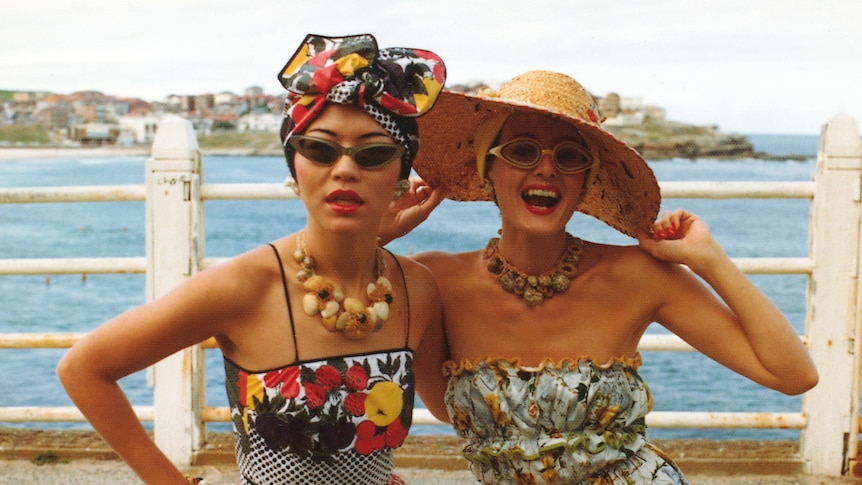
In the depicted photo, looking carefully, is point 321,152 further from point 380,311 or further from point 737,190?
point 737,190

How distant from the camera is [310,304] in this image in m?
2.11

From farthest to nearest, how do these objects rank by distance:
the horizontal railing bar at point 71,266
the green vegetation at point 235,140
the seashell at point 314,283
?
the green vegetation at point 235,140 → the horizontal railing bar at point 71,266 → the seashell at point 314,283

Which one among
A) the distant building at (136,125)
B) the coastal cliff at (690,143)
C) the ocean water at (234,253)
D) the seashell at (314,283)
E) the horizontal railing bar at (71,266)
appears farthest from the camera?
the coastal cliff at (690,143)

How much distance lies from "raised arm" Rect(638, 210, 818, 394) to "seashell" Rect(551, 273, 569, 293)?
218 millimetres

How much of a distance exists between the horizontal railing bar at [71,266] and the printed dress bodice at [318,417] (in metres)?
2.09

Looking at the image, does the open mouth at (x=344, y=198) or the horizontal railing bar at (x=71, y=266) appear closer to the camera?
the open mouth at (x=344, y=198)

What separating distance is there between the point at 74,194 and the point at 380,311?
2440 mm

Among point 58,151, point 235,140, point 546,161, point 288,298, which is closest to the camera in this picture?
point 288,298

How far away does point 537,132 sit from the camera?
2.33 metres

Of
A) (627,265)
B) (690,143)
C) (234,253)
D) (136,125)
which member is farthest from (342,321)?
(690,143)

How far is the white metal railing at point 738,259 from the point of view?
13.3 feet

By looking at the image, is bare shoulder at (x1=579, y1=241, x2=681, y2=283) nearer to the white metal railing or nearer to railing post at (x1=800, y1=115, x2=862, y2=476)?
the white metal railing

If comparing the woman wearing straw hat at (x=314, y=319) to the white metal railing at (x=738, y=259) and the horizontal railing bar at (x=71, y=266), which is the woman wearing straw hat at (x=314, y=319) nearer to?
the white metal railing at (x=738, y=259)

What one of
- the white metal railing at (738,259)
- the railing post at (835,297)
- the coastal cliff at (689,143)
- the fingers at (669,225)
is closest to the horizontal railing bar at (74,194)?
the white metal railing at (738,259)
